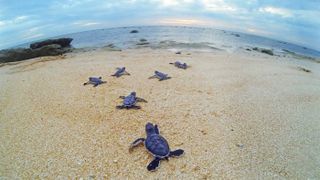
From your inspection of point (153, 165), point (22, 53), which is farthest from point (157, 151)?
point (22, 53)

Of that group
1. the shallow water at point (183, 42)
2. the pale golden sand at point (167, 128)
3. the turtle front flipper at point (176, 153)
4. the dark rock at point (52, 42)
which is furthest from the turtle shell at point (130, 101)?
the dark rock at point (52, 42)

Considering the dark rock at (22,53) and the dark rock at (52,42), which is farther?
the dark rock at (52,42)

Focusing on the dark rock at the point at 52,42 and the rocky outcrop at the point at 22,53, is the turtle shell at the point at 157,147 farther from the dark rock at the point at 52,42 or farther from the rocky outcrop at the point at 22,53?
the dark rock at the point at 52,42

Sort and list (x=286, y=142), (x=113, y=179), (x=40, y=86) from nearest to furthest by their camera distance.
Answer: (x=113, y=179), (x=286, y=142), (x=40, y=86)

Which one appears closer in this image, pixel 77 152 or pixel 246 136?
pixel 77 152

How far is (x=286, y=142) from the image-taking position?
11.3 feet

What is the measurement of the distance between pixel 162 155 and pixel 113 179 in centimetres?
65

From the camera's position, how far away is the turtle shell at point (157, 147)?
115 inches

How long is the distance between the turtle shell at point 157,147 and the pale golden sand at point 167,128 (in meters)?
0.13

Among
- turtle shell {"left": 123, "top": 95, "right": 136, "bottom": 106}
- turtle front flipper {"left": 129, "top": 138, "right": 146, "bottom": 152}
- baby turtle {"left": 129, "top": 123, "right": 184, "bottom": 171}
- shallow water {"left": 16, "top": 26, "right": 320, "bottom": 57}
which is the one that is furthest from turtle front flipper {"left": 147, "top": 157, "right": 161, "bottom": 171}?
shallow water {"left": 16, "top": 26, "right": 320, "bottom": 57}

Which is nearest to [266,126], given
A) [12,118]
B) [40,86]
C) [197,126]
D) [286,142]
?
[286,142]

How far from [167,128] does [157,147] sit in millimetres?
834

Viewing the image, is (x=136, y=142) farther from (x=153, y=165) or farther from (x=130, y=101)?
(x=130, y=101)

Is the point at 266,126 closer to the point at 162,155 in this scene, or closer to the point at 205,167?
the point at 205,167
